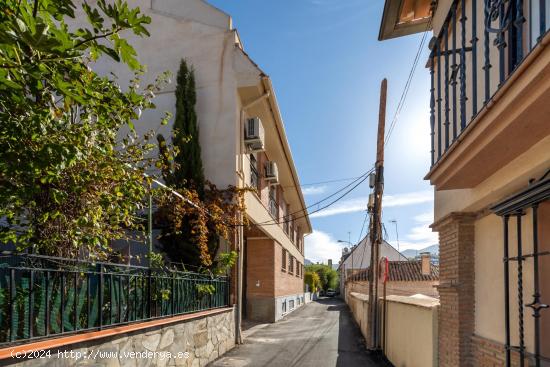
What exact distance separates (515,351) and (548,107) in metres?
2.33

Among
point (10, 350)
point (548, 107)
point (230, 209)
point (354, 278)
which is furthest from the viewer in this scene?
point (354, 278)

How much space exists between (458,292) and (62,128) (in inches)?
199

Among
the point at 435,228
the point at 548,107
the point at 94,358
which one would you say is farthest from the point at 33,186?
the point at 435,228

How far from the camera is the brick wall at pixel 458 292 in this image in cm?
488

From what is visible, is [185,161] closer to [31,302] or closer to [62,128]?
[62,128]

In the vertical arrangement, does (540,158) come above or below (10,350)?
above

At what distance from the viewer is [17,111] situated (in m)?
3.67

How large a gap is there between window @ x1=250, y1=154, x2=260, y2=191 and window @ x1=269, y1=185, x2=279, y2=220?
2773 millimetres

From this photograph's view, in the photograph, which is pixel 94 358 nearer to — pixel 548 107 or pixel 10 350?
pixel 10 350

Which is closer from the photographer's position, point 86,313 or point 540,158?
point 540,158

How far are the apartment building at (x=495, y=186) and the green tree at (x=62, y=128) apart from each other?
260 centimetres

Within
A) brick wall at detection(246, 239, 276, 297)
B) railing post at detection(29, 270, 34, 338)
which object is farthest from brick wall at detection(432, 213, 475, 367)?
brick wall at detection(246, 239, 276, 297)

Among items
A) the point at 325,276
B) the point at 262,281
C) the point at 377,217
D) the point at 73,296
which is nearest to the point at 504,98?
the point at 73,296

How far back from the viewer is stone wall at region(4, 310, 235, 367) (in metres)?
4.06
